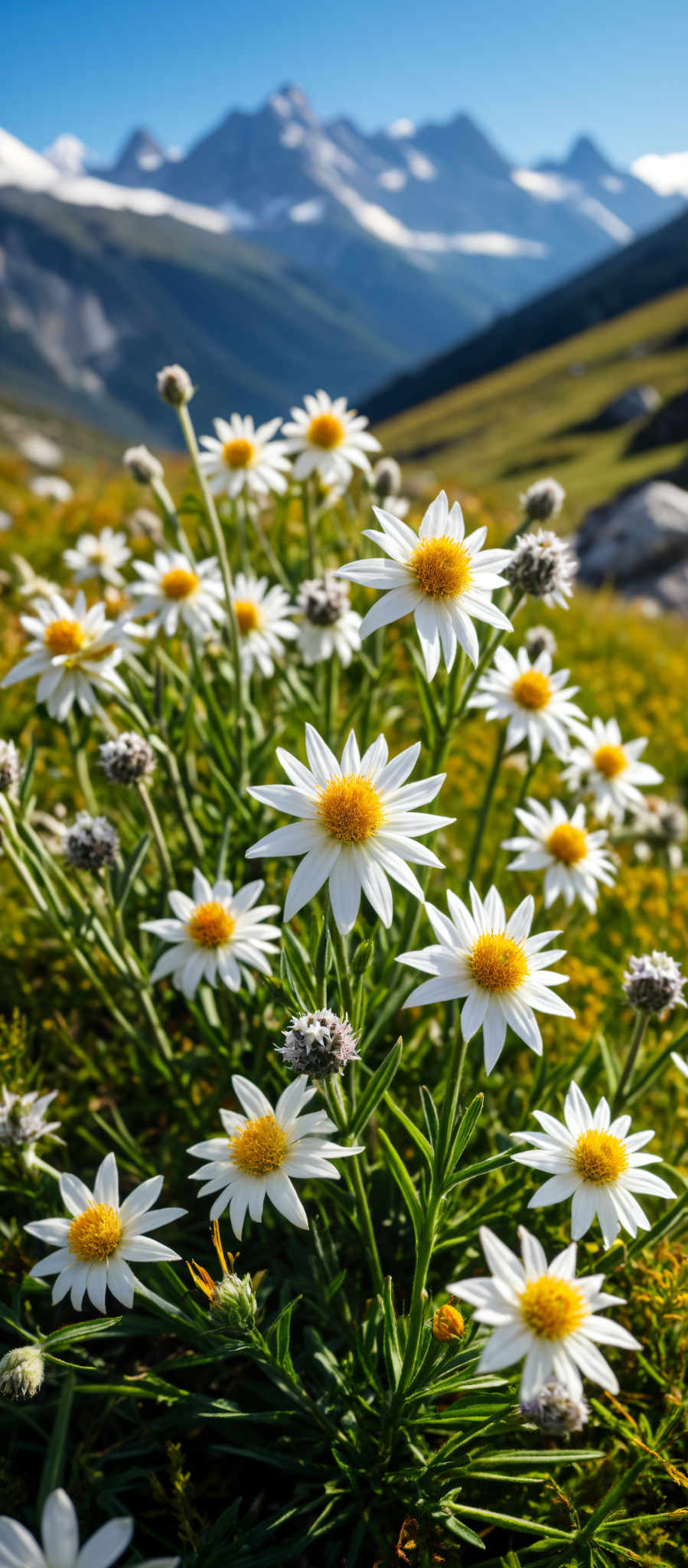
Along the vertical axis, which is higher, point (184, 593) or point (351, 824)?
point (184, 593)

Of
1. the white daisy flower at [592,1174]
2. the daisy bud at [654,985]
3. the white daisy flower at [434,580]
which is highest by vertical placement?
the white daisy flower at [434,580]

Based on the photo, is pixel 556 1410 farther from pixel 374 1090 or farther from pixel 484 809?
pixel 484 809

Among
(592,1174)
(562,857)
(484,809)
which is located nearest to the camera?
(592,1174)

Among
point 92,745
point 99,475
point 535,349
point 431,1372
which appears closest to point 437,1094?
point 431,1372

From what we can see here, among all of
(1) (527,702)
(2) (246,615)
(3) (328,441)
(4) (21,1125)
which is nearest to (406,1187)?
(4) (21,1125)

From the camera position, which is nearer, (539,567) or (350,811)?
(350,811)

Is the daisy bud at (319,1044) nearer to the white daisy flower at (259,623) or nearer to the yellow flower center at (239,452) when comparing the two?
the white daisy flower at (259,623)

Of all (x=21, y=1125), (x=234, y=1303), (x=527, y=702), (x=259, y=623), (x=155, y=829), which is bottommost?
(x=234, y=1303)

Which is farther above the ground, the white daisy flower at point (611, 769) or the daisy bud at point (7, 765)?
the white daisy flower at point (611, 769)

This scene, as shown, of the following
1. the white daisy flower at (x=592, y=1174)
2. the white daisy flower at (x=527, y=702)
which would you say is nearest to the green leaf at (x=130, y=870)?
the white daisy flower at (x=527, y=702)
